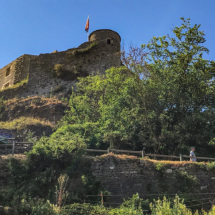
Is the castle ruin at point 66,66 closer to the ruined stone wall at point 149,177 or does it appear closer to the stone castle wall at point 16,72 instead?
the stone castle wall at point 16,72

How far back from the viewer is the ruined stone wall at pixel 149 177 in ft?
37.2

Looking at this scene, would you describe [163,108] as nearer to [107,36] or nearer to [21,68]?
[107,36]

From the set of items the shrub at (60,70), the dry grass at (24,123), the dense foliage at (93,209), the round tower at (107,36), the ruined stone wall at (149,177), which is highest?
the round tower at (107,36)

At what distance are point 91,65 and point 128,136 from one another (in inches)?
559

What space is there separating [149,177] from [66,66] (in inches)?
755

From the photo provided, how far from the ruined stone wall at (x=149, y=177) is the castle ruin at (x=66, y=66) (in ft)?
49.6

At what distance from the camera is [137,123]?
15.7 metres

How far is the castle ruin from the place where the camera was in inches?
1060

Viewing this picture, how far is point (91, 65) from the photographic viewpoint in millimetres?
27688

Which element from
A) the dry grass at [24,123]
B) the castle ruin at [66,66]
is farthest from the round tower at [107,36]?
the dry grass at [24,123]

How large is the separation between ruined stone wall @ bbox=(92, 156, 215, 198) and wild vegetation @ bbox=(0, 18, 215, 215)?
0.23 meters

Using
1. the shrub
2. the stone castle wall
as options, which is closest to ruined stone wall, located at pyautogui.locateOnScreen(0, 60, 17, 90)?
the stone castle wall

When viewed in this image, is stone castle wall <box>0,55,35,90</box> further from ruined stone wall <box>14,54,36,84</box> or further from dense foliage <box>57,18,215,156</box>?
dense foliage <box>57,18,215,156</box>

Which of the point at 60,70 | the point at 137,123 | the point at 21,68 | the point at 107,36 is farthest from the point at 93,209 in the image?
the point at 21,68
